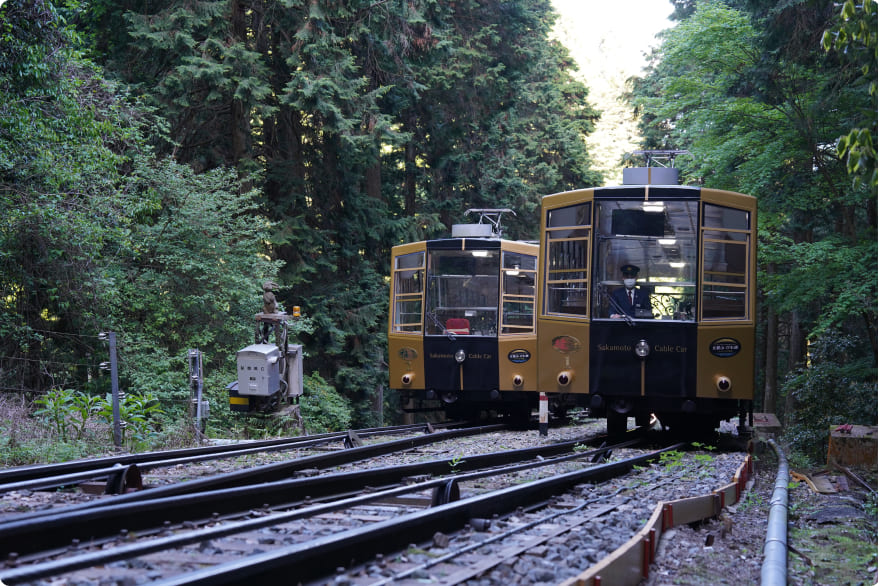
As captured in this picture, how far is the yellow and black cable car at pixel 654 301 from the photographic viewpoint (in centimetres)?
1082

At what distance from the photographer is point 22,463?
27.4 ft

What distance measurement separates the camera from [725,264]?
35.7 ft

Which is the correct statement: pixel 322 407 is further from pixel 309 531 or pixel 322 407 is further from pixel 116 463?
pixel 309 531

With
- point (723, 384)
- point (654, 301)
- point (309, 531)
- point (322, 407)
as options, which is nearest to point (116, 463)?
point (309, 531)

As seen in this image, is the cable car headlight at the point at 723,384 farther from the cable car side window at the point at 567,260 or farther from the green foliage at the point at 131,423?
the green foliage at the point at 131,423

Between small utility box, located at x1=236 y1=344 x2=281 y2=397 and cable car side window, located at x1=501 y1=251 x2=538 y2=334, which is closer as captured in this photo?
small utility box, located at x1=236 y1=344 x2=281 y2=397

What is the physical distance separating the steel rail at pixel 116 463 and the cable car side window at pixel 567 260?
3.34m

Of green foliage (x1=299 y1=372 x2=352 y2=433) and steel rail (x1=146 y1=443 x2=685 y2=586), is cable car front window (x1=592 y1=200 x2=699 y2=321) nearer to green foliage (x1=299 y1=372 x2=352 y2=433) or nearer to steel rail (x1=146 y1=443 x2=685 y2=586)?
steel rail (x1=146 y1=443 x2=685 y2=586)

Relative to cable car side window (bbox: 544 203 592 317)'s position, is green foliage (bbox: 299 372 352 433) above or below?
below

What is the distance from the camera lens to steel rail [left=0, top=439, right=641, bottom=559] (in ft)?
14.3

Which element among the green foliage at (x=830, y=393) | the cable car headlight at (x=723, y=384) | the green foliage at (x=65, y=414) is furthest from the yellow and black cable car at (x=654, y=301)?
the green foliage at (x=65, y=414)

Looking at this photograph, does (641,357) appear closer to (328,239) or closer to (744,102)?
(744,102)

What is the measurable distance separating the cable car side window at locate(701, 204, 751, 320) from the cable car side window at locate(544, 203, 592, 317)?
1.51m

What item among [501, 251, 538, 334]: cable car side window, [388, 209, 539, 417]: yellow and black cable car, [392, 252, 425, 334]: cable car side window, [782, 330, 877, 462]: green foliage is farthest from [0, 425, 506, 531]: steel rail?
[782, 330, 877, 462]: green foliage
